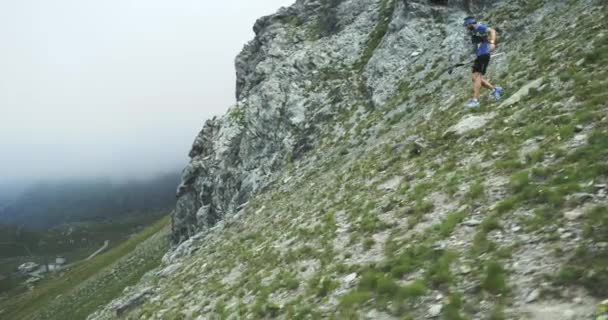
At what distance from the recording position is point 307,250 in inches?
715

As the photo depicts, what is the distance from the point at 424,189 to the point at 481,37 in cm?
1106

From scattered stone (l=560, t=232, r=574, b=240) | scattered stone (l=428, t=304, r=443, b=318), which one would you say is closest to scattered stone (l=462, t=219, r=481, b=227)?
scattered stone (l=560, t=232, r=574, b=240)

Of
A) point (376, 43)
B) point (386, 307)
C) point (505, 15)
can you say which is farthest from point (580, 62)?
point (376, 43)

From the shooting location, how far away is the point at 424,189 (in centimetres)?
1647

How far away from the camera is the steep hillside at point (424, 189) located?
9.48 m

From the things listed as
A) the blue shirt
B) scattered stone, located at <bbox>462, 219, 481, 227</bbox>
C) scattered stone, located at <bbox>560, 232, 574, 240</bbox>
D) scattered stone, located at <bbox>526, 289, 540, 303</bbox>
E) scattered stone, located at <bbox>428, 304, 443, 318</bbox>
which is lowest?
scattered stone, located at <bbox>428, 304, 443, 318</bbox>

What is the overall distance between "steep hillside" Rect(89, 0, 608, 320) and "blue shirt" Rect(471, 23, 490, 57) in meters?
2.61

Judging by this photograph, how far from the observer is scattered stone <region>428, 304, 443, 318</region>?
9.07 meters

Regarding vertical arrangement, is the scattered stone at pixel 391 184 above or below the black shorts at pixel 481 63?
below

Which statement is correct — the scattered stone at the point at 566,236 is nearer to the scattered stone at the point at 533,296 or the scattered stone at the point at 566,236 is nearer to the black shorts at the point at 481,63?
the scattered stone at the point at 533,296

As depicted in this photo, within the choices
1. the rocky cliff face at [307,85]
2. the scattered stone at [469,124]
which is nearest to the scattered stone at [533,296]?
the scattered stone at [469,124]

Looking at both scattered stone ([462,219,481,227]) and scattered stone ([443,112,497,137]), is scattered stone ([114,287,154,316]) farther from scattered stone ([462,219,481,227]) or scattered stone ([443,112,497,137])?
scattered stone ([462,219,481,227])

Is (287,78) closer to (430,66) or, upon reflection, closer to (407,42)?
(407,42)

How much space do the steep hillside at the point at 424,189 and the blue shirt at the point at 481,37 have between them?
2609 mm
